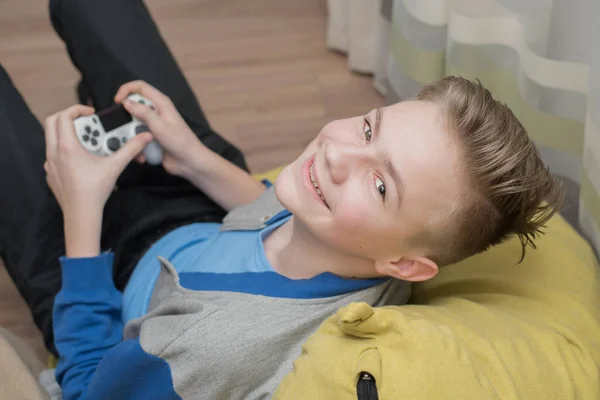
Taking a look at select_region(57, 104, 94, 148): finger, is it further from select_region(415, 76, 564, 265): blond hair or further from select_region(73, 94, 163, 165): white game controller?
select_region(415, 76, 564, 265): blond hair

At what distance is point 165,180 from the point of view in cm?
119

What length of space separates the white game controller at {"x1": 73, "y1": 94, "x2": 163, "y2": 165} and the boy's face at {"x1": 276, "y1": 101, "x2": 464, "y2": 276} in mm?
374

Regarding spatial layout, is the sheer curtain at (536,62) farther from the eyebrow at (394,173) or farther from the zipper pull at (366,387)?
the zipper pull at (366,387)

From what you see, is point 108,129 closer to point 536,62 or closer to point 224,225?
point 224,225

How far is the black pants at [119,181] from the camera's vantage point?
3.45ft

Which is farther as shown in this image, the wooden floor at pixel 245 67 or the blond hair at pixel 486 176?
the wooden floor at pixel 245 67

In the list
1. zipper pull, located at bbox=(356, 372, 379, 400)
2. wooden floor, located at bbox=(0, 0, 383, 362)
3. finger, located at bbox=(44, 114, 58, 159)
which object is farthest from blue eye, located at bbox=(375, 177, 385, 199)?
wooden floor, located at bbox=(0, 0, 383, 362)

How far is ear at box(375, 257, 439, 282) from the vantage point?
0.82 m

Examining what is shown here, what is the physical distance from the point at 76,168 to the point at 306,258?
41 centimetres

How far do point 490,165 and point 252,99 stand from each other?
1009mm

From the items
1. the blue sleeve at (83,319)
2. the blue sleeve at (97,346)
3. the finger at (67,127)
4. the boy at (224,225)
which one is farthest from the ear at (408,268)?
the finger at (67,127)

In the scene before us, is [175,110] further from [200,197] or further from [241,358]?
[241,358]

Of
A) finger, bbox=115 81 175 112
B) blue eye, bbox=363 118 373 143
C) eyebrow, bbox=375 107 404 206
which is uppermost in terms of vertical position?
blue eye, bbox=363 118 373 143

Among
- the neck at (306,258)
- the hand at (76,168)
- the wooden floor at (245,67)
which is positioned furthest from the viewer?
the wooden floor at (245,67)
